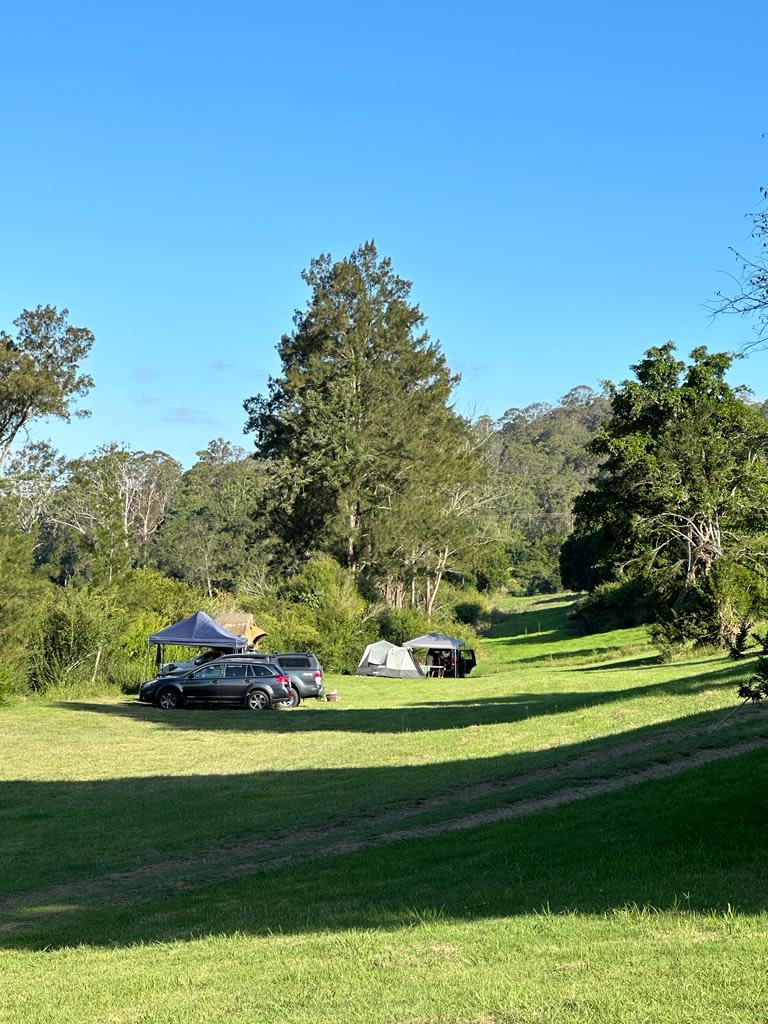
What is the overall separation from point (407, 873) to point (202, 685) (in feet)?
81.6

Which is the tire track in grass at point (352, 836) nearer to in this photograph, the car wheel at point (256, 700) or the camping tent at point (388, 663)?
the car wheel at point (256, 700)

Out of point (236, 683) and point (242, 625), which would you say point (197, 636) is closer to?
point (236, 683)

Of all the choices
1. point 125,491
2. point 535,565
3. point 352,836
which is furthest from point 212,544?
point 352,836

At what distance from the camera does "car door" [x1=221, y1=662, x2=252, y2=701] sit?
1350 inches

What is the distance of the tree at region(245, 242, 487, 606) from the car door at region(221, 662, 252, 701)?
27.2 m

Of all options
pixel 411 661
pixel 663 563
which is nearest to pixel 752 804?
pixel 663 563

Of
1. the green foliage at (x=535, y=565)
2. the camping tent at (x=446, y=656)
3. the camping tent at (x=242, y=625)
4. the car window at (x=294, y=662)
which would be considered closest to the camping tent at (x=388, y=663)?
the camping tent at (x=446, y=656)

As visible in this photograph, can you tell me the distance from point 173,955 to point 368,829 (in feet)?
20.1

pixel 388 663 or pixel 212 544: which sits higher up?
pixel 212 544

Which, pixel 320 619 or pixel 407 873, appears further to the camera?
pixel 320 619

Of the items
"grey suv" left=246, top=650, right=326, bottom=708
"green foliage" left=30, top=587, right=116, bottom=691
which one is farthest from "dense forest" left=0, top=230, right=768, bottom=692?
"grey suv" left=246, top=650, right=326, bottom=708

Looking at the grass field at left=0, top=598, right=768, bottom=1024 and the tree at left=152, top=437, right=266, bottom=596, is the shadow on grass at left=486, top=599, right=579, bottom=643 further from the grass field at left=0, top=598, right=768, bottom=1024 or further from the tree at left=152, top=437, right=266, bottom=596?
the grass field at left=0, top=598, right=768, bottom=1024

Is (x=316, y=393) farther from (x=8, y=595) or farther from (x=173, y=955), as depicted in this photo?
(x=173, y=955)

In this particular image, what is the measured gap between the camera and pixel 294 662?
38.3m
